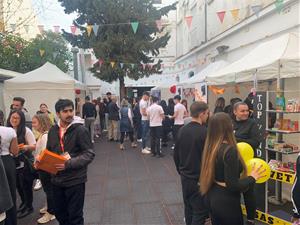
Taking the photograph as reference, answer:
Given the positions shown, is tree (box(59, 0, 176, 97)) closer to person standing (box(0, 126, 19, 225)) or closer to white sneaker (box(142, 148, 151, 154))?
white sneaker (box(142, 148, 151, 154))

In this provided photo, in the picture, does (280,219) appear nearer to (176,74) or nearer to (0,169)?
(0,169)

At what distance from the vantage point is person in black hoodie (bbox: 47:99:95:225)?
11.7 ft

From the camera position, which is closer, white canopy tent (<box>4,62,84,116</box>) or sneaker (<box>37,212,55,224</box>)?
sneaker (<box>37,212,55,224</box>)

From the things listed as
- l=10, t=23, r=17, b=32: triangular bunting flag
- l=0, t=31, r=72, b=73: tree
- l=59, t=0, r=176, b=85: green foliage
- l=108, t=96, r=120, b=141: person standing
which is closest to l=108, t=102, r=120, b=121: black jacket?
l=108, t=96, r=120, b=141: person standing

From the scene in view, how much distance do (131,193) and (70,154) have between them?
3077mm

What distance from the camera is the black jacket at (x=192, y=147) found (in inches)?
143

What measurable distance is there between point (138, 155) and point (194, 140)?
6744 mm

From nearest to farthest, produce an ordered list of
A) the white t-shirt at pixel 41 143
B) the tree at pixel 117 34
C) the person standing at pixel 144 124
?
the white t-shirt at pixel 41 143, the person standing at pixel 144 124, the tree at pixel 117 34

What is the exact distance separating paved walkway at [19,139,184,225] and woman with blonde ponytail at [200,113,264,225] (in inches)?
82.4

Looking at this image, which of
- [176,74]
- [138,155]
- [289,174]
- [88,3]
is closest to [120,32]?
[88,3]

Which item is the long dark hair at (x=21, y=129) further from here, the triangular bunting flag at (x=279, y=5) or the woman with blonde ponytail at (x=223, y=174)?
the triangular bunting flag at (x=279, y=5)

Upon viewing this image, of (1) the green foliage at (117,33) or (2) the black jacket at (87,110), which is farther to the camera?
(1) the green foliage at (117,33)

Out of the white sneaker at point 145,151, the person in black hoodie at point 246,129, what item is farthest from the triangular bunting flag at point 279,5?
the person in black hoodie at point 246,129

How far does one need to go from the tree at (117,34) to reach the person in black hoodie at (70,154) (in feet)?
51.4
